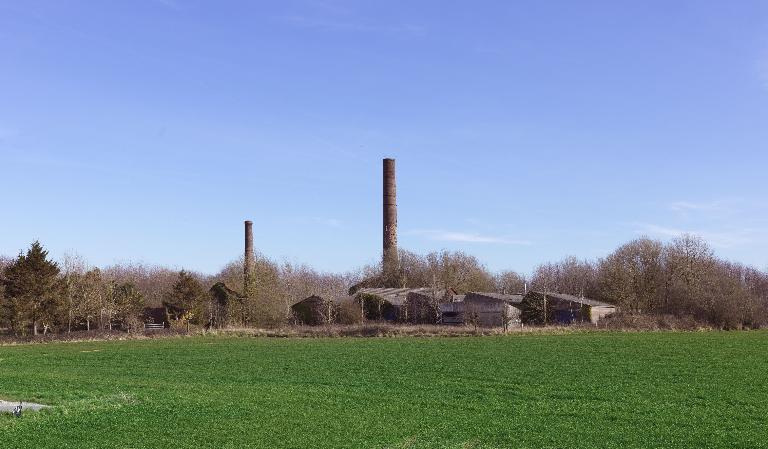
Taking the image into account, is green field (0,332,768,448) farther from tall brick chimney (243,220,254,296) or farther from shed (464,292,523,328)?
tall brick chimney (243,220,254,296)

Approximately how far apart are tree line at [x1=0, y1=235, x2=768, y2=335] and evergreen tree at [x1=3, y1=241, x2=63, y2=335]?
9 cm

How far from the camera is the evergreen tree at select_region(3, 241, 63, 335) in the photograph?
231ft

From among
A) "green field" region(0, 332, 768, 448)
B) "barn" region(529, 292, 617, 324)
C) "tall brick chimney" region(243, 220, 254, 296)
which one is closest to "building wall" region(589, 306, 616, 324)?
"barn" region(529, 292, 617, 324)

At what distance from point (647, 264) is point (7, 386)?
93.9 metres

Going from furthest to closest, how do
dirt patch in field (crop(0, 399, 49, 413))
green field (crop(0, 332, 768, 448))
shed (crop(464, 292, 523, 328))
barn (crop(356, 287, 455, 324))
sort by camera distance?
barn (crop(356, 287, 455, 324)) → shed (crop(464, 292, 523, 328)) → dirt patch in field (crop(0, 399, 49, 413)) → green field (crop(0, 332, 768, 448))

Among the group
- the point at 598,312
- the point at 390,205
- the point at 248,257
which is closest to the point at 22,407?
the point at 598,312

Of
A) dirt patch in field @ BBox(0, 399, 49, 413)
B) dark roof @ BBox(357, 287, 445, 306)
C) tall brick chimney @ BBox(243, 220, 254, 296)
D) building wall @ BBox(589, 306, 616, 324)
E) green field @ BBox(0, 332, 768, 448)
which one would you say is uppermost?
tall brick chimney @ BBox(243, 220, 254, 296)

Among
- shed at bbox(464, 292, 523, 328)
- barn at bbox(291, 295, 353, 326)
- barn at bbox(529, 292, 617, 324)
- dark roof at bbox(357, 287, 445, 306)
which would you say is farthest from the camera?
dark roof at bbox(357, 287, 445, 306)

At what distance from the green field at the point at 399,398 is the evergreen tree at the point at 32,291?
2544 centimetres

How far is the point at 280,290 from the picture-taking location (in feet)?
338

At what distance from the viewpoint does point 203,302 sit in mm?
91312

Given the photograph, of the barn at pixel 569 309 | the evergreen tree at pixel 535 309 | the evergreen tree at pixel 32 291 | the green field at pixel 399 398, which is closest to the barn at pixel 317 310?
the evergreen tree at pixel 535 309

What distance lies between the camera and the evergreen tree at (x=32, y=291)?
70550 mm

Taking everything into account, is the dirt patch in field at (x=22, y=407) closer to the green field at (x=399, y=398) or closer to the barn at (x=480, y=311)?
the green field at (x=399, y=398)
